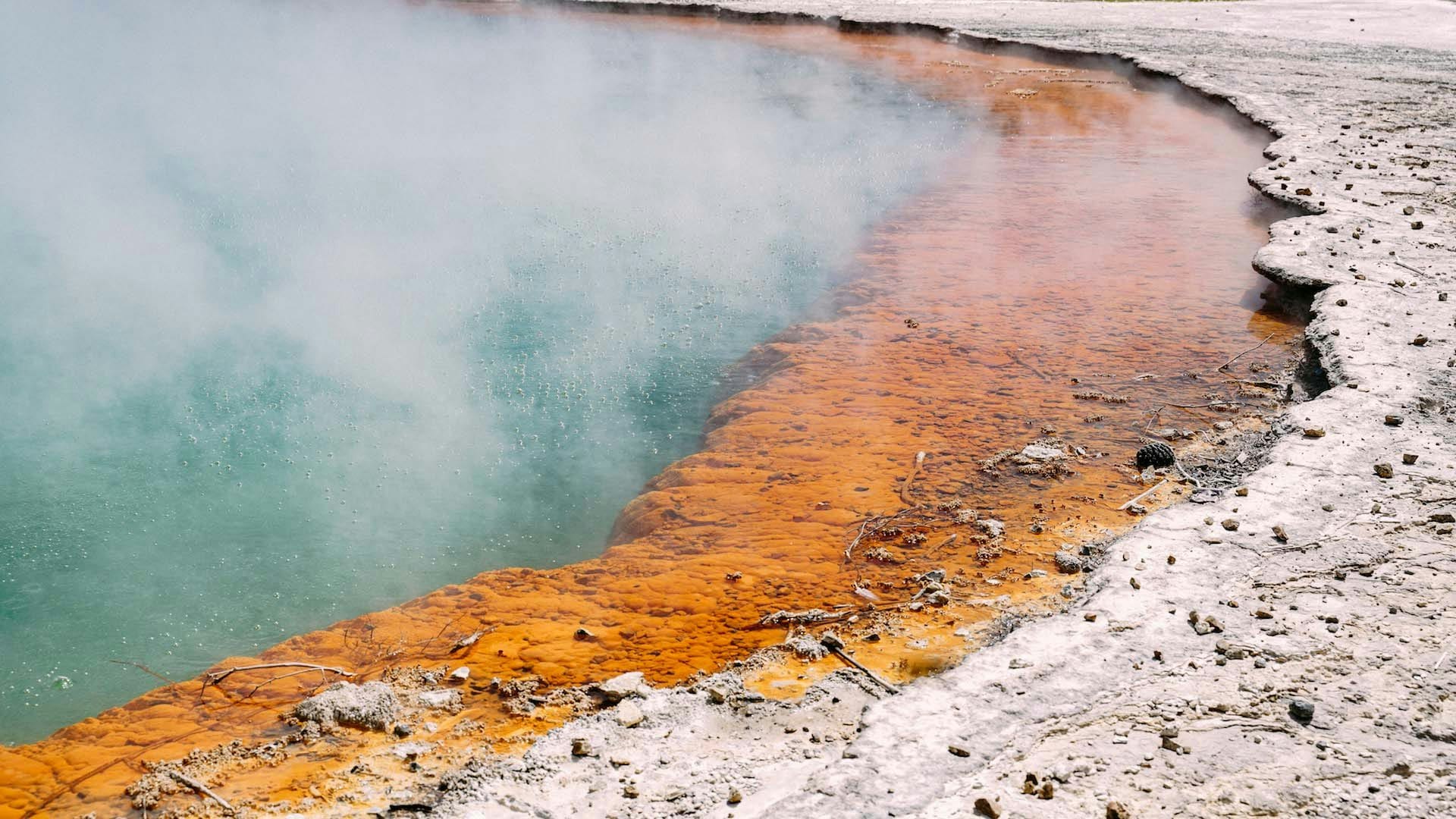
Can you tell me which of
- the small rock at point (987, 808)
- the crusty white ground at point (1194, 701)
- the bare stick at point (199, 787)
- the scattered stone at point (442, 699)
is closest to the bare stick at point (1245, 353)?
the crusty white ground at point (1194, 701)

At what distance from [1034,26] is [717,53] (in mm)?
4718

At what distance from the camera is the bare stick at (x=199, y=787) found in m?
2.74

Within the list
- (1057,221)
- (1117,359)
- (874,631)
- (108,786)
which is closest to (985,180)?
(1057,221)

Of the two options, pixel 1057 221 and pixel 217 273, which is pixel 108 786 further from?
pixel 1057 221

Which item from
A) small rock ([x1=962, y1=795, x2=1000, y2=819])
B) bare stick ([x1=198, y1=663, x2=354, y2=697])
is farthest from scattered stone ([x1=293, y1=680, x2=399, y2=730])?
small rock ([x1=962, y1=795, x2=1000, y2=819])

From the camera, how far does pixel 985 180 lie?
9297 mm

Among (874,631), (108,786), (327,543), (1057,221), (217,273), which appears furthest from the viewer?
(1057,221)

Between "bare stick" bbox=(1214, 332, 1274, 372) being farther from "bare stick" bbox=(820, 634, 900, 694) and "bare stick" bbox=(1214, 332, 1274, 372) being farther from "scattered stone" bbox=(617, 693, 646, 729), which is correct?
"scattered stone" bbox=(617, 693, 646, 729)

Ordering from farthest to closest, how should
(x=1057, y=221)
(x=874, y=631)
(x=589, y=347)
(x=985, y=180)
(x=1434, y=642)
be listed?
(x=985, y=180) → (x=1057, y=221) → (x=589, y=347) → (x=874, y=631) → (x=1434, y=642)

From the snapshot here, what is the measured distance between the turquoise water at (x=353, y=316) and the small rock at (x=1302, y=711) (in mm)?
2872

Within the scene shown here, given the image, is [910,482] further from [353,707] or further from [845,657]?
[353,707]

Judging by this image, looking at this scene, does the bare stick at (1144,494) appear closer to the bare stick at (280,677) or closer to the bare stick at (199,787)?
the bare stick at (280,677)

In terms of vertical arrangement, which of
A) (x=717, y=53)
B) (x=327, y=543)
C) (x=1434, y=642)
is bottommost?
(x=327, y=543)

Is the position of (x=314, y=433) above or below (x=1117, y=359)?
below
